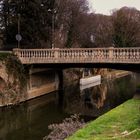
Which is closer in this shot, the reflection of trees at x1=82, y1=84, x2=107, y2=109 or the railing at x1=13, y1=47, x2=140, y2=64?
the railing at x1=13, y1=47, x2=140, y2=64

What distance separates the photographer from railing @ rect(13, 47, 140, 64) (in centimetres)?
2887

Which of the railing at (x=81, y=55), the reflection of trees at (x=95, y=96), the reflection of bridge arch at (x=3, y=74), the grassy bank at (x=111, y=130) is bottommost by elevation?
the reflection of trees at (x=95, y=96)

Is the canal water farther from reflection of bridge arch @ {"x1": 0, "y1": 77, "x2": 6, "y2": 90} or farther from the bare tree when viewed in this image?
the bare tree

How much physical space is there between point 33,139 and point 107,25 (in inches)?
1971

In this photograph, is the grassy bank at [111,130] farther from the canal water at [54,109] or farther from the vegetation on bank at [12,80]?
the vegetation on bank at [12,80]

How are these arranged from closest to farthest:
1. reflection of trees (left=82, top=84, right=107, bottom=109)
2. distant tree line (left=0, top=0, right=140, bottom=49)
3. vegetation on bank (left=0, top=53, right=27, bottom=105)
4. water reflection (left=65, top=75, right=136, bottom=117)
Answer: vegetation on bank (left=0, top=53, right=27, bottom=105), water reflection (left=65, top=75, right=136, bottom=117), reflection of trees (left=82, top=84, right=107, bottom=109), distant tree line (left=0, top=0, right=140, bottom=49)

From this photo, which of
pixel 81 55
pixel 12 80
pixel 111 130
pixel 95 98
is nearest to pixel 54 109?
pixel 12 80

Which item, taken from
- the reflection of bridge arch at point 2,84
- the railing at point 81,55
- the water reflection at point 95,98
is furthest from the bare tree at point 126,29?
the reflection of bridge arch at point 2,84

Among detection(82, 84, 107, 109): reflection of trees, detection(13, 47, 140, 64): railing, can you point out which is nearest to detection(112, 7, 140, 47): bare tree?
detection(82, 84, 107, 109): reflection of trees

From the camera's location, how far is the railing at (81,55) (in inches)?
1137

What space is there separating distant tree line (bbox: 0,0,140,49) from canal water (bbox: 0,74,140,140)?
6769 mm

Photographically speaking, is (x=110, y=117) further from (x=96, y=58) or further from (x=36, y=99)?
(x=36, y=99)

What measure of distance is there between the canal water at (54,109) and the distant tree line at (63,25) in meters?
6.77

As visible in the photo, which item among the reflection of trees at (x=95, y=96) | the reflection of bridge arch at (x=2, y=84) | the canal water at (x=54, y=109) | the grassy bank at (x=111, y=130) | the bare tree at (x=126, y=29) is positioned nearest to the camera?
the grassy bank at (x=111, y=130)
